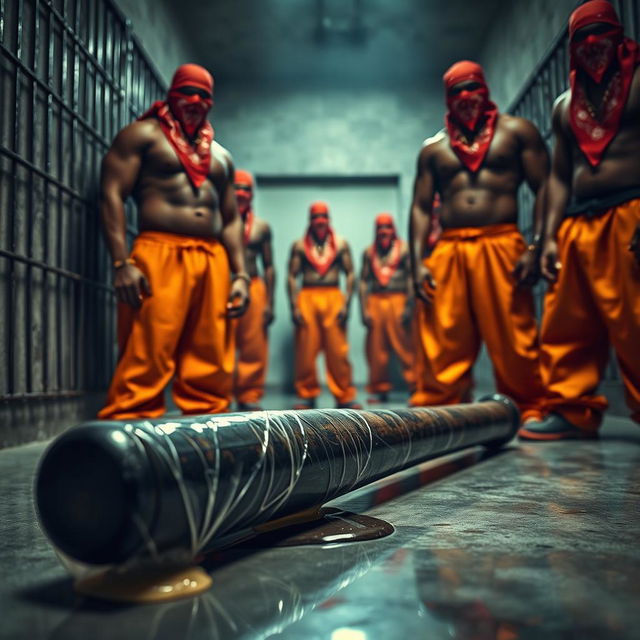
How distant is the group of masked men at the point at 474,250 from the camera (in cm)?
268

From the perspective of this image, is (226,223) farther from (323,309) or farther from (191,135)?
(323,309)

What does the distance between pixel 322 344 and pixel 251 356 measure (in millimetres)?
718

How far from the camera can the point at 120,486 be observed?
77 centimetres

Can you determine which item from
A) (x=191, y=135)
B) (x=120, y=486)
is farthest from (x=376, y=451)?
(x=191, y=135)

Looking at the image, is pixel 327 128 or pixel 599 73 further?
pixel 327 128

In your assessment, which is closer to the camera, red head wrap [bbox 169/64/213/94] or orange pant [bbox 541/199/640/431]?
orange pant [bbox 541/199/640/431]

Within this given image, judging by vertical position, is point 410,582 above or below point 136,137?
below

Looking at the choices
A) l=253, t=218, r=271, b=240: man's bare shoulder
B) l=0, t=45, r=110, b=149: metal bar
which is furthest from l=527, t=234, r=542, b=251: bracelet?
l=253, t=218, r=271, b=240: man's bare shoulder

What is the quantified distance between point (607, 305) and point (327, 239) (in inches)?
160

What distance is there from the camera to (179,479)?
0.83 m

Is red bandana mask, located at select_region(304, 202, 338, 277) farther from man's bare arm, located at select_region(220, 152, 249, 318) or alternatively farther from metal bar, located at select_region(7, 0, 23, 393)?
metal bar, located at select_region(7, 0, 23, 393)

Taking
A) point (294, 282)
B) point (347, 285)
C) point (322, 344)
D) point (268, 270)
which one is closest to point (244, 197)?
point (268, 270)

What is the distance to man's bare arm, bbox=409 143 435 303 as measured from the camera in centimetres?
331

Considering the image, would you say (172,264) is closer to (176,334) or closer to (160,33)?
(176,334)
